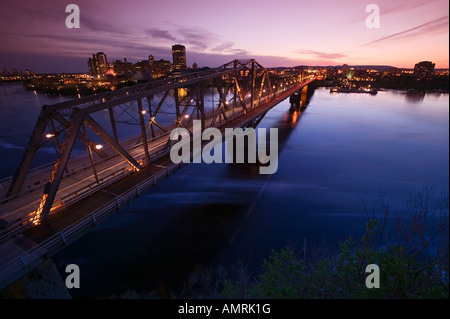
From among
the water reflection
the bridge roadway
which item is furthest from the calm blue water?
the water reflection

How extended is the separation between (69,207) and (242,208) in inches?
664

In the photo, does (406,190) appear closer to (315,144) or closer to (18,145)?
(315,144)

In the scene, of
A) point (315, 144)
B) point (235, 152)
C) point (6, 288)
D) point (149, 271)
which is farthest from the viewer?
point (315, 144)

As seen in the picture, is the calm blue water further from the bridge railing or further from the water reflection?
the water reflection

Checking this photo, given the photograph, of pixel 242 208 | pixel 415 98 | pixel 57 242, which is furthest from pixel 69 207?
pixel 415 98

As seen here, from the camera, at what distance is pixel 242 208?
2438cm

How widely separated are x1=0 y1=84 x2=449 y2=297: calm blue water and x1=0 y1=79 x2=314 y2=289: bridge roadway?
734 cm

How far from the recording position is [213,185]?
1144 inches

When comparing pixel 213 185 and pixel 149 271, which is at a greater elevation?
pixel 213 185

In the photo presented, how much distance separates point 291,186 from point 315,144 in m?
22.1

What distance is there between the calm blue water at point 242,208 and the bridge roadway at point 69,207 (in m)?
7.34
